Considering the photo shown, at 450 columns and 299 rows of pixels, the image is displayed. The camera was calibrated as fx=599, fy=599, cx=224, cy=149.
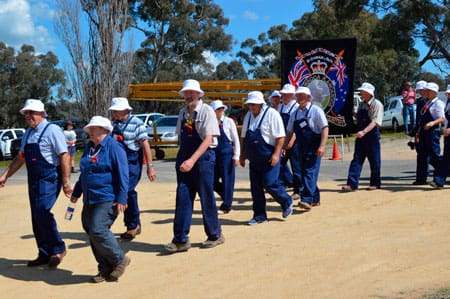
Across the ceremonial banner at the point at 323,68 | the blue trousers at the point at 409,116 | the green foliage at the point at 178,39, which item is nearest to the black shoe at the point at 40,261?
the ceremonial banner at the point at 323,68

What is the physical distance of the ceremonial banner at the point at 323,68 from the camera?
662 inches

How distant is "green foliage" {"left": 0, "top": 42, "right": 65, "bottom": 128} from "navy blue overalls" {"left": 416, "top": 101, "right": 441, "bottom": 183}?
4802cm

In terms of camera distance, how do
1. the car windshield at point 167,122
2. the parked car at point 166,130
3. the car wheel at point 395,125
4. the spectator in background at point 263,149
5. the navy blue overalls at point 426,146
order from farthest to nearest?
1. the car wheel at point 395,125
2. the car windshield at point 167,122
3. the parked car at point 166,130
4. the navy blue overalls at point 426,146
5. the spectator in background at point 263,149

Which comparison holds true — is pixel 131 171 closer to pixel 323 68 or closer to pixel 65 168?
pixel 65 168

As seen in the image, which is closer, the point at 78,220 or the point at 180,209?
the point at 180,209

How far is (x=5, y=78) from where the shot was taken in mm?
54500

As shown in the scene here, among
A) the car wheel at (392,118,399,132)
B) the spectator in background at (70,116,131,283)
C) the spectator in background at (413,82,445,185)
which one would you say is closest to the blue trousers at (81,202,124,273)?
the spectator in background at (70,116,131,283)

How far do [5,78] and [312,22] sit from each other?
1120 inches

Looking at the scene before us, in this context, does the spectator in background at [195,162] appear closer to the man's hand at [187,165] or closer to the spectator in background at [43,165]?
the man's hand at [187,165]

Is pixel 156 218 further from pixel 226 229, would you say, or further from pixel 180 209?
pixel 180 209

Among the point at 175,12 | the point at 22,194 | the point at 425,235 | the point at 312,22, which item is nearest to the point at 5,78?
the point at 175,12

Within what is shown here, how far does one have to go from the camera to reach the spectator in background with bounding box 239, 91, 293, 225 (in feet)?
26.9

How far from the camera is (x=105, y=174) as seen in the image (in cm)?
606

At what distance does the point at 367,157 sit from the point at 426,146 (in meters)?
1.18
